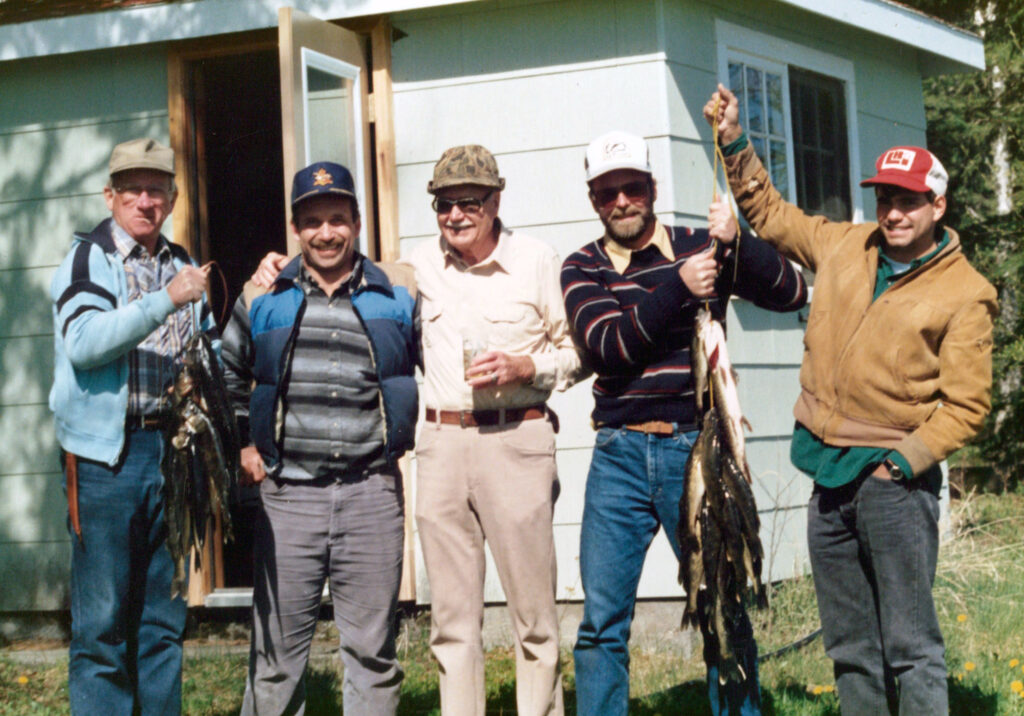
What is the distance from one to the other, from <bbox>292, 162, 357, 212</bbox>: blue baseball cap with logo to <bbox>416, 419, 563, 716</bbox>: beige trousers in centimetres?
94

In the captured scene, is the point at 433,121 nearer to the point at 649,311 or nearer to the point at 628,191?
the point at 628,191

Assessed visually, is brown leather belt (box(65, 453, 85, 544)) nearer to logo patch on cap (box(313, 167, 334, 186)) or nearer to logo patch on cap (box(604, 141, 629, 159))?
logo patch on cap (box(313, 167, 334, 186))

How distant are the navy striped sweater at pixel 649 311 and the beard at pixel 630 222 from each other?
0.29ft

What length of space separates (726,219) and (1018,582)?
4.74 metres

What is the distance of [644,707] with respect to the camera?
5715mm

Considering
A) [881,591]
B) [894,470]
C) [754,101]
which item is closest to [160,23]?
[754,101]

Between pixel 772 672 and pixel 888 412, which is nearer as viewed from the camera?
pixel 888 412

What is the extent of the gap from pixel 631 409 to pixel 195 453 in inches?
62.0

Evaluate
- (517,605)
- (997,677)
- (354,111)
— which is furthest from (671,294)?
(354,111)

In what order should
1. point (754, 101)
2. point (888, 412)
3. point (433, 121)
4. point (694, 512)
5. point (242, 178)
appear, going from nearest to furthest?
point (694, 512) → point (888, 412) → point (433, 121) → point (754, 101) → point (242, 178)

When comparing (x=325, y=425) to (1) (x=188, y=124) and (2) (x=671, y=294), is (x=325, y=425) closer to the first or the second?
(2) (x=671, y=294)

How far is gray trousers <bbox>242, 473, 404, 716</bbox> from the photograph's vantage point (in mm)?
4605

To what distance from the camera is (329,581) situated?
4605mm

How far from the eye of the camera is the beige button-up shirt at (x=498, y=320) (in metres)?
4.64
